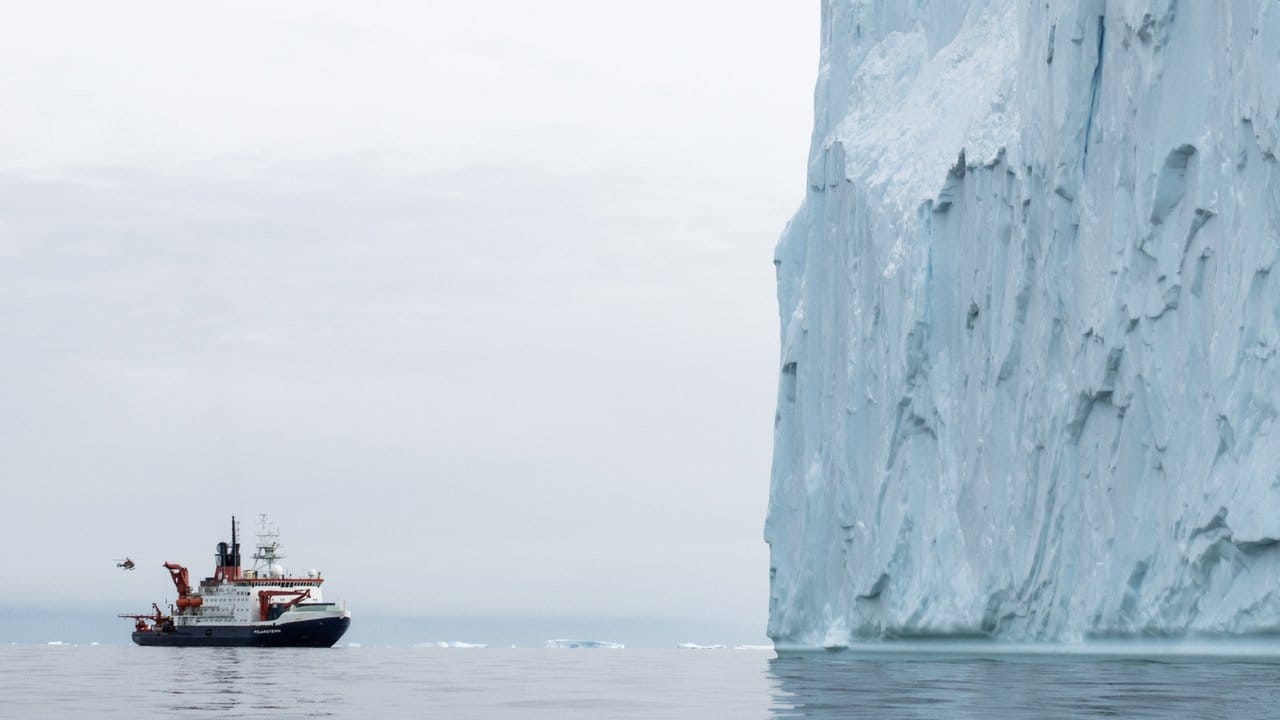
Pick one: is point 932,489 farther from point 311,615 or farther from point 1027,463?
point 311,615

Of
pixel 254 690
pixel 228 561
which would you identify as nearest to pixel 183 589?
pixel 228 561

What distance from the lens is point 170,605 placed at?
65812 mm

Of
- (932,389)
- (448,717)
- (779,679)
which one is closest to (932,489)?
(932,389)

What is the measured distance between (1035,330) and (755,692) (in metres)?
10.1

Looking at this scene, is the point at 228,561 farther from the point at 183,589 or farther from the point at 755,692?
the point at 755,692

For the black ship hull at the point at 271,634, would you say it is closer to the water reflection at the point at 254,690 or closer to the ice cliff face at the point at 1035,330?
the water reflection at the point at 254,690

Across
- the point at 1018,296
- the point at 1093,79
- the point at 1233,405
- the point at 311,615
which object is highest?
the point at 1093,79

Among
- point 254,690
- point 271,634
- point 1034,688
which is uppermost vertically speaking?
point 1034,688

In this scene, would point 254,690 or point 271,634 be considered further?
point 271,634

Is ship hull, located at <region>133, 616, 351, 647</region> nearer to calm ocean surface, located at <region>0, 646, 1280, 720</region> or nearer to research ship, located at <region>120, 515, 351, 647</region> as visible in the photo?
research ship, located at <region>120, 515, 351, 647</region>

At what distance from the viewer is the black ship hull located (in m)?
58.2

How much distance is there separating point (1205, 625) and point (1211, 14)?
9681 mm

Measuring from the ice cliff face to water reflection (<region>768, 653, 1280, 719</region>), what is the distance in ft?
5.23

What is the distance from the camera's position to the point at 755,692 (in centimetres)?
2106
